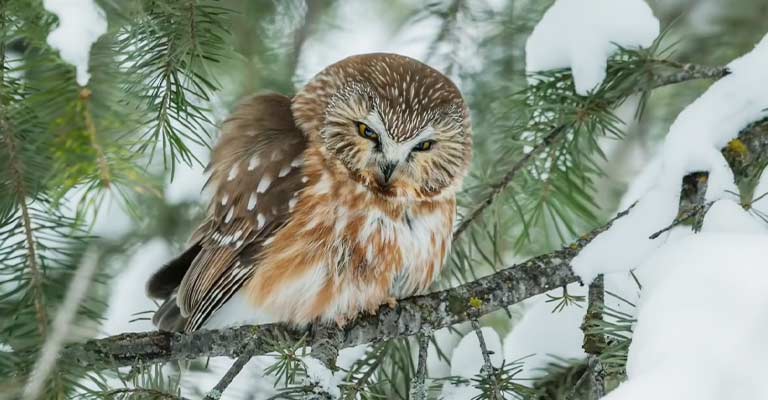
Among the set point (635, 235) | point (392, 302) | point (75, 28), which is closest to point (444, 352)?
point (392, 302)

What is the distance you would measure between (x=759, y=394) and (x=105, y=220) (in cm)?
354

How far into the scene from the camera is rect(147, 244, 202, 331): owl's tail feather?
10.9ft

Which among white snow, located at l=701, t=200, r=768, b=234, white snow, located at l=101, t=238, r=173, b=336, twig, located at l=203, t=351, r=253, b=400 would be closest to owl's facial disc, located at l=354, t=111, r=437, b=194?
twig, located at l=203, t=351, r=253, b=400

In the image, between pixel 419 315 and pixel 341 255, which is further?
pixel 341 255

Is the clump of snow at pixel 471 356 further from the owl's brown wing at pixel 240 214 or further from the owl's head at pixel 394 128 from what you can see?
the owl's brown wing at pixel 240 214

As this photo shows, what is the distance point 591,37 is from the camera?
8.87 ft

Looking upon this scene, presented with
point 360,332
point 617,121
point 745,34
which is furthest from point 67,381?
point 745,34

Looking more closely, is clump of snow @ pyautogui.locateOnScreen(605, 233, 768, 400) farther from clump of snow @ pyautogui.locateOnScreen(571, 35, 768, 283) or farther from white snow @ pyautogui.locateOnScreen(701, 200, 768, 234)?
clump of snow @ pyautogui.locateOnScreen(571, 35, 768, 283)

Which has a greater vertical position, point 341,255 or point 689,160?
point 341,255

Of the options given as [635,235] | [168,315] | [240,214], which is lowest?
[635,235]

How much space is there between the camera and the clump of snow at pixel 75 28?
262 centimetres

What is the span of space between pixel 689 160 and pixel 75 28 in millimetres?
1816

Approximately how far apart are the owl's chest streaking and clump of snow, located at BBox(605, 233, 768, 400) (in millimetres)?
1483

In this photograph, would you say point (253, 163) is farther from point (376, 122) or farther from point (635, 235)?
point (635, 235)
